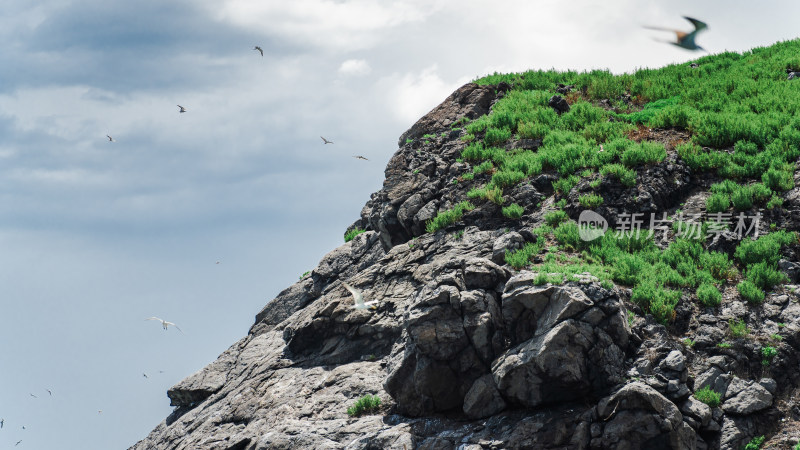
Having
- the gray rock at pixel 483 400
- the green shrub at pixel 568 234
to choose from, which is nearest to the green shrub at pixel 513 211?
the green shrub at pixel 568 234

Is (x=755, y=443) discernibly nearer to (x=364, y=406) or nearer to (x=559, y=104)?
(x=364, y=406)

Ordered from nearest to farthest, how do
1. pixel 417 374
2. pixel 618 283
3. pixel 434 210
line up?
pixel 417 374 < pixel 618 283 < pixel 434 210

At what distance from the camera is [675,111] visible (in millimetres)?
20578

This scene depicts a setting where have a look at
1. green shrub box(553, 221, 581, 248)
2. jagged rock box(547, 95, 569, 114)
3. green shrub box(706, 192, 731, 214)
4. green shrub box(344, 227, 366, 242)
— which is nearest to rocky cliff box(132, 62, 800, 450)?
green shrub box(553, 221, 581, 248)

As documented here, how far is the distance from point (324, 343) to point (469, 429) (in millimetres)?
6659

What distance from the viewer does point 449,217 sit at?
18594 millimetres

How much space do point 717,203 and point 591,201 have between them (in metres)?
3.32

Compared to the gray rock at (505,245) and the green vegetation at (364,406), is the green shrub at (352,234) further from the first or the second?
the green vegetation at (364,406)

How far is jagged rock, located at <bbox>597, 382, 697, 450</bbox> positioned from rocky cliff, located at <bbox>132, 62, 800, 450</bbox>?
0.08 feet

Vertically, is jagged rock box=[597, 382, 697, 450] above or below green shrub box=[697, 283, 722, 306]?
below

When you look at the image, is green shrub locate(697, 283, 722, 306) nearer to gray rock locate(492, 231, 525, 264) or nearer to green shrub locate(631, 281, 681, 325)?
green shrub locate(631, 281, 681, 325)

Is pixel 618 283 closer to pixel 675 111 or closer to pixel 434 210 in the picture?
pixel 434 210

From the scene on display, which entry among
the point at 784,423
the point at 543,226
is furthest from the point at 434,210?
the point at 784,423

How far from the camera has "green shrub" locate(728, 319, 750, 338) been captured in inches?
487
